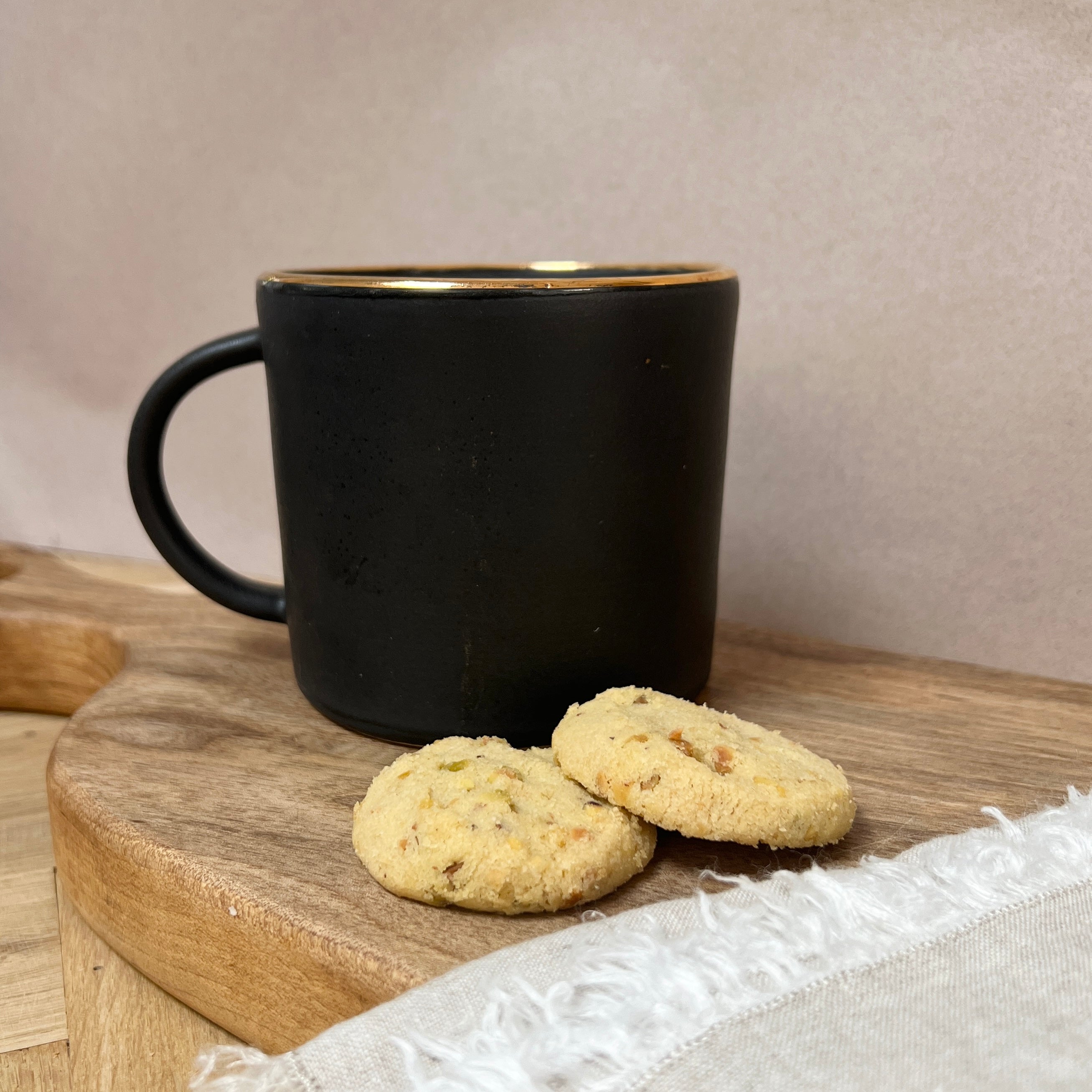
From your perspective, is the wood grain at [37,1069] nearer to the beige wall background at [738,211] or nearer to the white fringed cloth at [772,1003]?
the white fringed cloth at [772,1003]

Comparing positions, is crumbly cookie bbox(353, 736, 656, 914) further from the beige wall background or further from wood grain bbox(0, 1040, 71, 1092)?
the beige wall background

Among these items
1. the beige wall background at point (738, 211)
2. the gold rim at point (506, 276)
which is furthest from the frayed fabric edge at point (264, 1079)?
the beige wall background at point (738, 211)

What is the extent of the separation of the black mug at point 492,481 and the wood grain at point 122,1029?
174 millimetres

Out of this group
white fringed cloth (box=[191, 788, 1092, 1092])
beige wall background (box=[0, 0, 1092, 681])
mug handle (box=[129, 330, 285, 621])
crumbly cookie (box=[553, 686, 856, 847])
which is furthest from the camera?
beige wall background (box=[0, 0, 1092, 681])

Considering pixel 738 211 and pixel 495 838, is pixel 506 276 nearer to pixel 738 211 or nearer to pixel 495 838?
pixel 738 211

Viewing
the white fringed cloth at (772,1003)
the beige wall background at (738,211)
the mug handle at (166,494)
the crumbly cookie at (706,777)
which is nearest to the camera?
the white fringed cloth at (772,1003)

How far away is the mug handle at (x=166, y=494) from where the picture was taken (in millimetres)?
636

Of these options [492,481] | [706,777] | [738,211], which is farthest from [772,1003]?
[738,211]

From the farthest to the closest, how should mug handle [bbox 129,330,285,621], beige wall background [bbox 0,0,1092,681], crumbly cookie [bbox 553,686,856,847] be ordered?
beige wall background [bbox 0,0,1092,681] < mug handle [bbox 129,330,285,621] < crumbly cookie [bbox 553,686,856,847]

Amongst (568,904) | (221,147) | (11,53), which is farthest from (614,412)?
(11,53)

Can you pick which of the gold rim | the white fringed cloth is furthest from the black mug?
the white fringed cloth

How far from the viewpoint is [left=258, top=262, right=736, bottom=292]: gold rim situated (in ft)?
1.72

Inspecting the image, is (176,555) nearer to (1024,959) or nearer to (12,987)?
(12,987)

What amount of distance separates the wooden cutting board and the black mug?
0.26 feet
